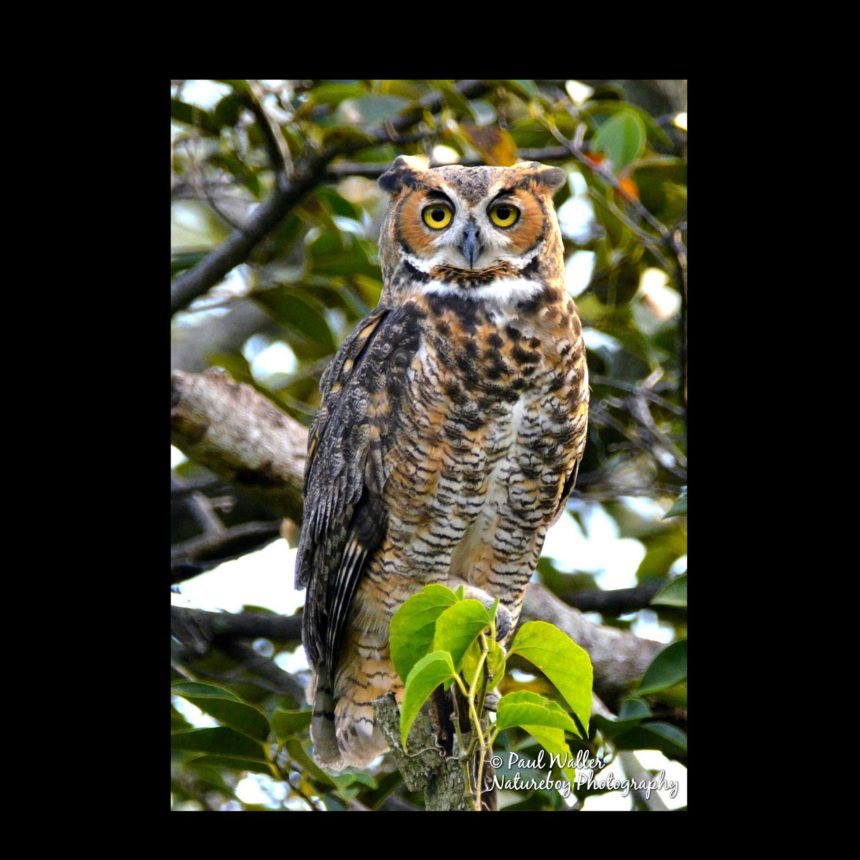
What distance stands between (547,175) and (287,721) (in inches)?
48.7

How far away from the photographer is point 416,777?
1900 mm

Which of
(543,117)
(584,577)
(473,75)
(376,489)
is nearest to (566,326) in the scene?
(376,489)

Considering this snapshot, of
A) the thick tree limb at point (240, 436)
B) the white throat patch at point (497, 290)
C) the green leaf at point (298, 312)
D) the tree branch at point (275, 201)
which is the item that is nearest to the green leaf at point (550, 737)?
the white throat patch at point (497, 290)

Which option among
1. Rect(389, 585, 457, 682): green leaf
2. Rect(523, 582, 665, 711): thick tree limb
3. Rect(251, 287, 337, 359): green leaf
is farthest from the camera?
Rect(251, 287, 337, 359): green leaf

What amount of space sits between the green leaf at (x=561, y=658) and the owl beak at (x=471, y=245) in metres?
0.83

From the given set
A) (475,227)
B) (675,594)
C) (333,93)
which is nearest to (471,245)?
(475,227)

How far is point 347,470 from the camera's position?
2.27m

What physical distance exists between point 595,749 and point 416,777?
637 millimetres

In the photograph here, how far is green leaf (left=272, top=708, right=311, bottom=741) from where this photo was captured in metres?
2.36

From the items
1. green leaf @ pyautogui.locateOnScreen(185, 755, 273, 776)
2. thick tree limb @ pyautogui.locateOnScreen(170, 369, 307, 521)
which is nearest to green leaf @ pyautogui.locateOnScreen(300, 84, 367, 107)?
thick tree limb @ pyautogui.locateOnScreen(170, 369, 307, 521)

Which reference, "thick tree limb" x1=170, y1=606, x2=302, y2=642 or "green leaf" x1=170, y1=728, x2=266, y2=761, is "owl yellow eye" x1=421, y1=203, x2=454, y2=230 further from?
"thick tree limb" x1=170, y1=606, x2=302, y2=642

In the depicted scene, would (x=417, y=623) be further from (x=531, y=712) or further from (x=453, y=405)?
(x=453, y=405)

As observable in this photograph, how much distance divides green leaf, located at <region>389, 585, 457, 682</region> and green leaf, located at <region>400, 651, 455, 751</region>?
0.10 metres
